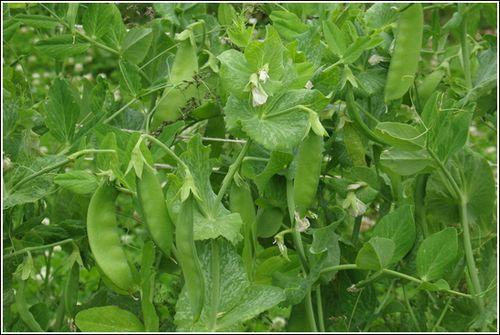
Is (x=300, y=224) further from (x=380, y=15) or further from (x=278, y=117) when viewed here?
(x=380, y=15)

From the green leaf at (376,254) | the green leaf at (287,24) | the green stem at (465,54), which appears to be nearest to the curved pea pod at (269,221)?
→ the green leaf at (376,254)

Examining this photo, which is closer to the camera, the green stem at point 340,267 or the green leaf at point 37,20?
the green stem at point 340,267

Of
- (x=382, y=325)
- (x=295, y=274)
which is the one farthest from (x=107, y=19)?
(x=382, y=325)

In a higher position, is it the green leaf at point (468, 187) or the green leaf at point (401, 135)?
the green leaf at point (401, 135)

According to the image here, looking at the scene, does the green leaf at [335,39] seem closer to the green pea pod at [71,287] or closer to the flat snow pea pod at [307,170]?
the flat snow pea pod at [307,170]

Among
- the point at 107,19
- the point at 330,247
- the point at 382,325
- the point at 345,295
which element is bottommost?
the point at 382,325

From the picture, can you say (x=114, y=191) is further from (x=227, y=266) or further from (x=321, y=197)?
(x=321, y=197)

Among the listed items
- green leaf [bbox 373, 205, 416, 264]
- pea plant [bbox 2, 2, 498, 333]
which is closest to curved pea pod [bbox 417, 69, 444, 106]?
pea plant [bbox 2, 2, 498, 333]
